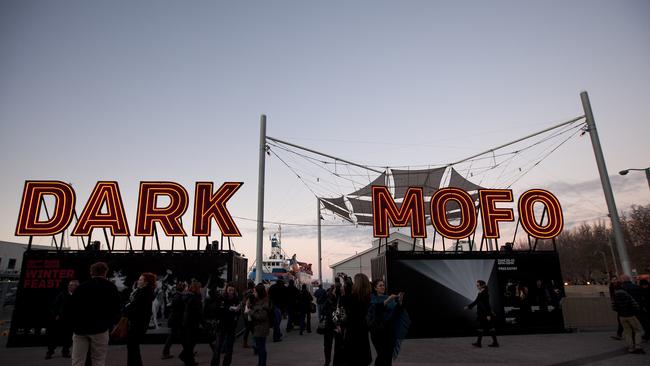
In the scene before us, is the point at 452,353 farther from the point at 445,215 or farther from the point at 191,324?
the point at 191,324

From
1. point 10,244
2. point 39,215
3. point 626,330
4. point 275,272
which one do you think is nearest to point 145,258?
point 39,215

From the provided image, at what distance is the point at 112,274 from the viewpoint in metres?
14.7

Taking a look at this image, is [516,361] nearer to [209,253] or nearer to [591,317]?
[591,317]

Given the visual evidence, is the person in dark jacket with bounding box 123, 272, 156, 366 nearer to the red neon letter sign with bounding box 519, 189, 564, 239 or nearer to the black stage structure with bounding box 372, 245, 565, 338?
the black stage structure with bounding box 372, 245, 565, 338

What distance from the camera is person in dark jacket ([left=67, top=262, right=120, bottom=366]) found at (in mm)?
5828

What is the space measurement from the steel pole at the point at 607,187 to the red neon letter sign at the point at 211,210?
16.3 m

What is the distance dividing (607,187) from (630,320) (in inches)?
311

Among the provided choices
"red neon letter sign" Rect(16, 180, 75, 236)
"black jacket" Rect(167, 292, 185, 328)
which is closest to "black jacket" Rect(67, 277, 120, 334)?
"black jacket" Rect(167, 292, 185, 328)

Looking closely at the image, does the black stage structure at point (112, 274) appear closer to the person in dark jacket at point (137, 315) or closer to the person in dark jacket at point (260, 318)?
the person in dark jacket at point (260, 318)

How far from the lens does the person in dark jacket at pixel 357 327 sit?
20.2ft

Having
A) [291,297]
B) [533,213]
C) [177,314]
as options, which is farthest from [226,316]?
[533,213]

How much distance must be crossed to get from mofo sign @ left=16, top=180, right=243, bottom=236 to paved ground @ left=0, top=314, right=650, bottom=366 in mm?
4459

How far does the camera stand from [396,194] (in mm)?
38594

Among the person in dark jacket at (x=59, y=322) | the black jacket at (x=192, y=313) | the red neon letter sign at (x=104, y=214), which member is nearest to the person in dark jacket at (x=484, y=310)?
the black jacket at (x=192, y=313)
